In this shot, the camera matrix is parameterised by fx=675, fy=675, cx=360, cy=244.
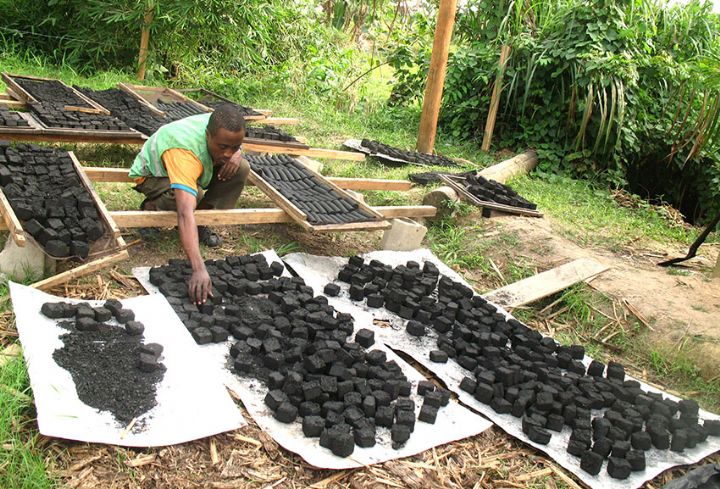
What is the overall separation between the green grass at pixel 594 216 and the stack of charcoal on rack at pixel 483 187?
573 millimetres

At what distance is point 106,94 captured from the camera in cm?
801

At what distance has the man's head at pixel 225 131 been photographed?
4.55 m

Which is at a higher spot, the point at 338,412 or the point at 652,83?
the point at 652,83

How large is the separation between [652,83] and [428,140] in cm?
353

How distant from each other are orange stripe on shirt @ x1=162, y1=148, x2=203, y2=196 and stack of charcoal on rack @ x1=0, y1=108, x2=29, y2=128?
2.16m

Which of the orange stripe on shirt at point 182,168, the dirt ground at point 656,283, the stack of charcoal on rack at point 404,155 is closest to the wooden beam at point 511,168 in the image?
the stack of charcoal on rack at point 404,155

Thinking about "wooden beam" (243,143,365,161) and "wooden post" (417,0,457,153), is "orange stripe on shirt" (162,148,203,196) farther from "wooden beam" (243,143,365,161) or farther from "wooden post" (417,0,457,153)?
"wooden post" (417,0,457,153)

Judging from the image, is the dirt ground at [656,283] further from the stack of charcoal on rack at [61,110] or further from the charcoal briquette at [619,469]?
the stack of charcoal on rack at [61,110]

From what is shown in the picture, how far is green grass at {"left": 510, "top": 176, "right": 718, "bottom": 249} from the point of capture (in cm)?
729

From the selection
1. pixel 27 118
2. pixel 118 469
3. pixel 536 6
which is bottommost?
pixel 118 469

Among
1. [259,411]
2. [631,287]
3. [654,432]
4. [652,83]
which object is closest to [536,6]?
[652,83]

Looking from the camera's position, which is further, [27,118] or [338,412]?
[27,118]

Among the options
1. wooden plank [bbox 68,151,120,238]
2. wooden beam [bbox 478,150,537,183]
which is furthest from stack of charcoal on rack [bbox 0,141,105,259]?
wooden beam [bbox 478,150,537,183]

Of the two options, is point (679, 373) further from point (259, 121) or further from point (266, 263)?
point (259, 121)
